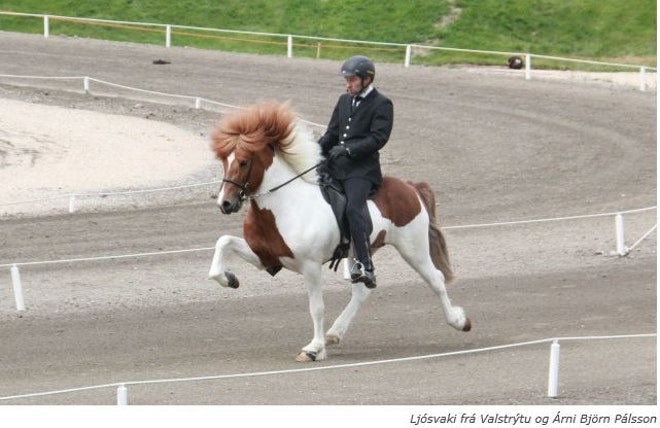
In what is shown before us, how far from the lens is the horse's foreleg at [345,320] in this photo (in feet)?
48.2

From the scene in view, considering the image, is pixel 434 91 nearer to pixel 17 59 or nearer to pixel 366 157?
pixel 17 59

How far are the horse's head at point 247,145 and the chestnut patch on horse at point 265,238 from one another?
0.30 meters

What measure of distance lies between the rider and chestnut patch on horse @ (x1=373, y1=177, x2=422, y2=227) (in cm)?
15

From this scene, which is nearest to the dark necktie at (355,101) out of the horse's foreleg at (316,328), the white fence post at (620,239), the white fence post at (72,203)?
the horse's foreleg at (316,328)

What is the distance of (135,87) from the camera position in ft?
121

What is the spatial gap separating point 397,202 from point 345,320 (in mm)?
1493

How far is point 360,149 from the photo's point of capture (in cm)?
1428

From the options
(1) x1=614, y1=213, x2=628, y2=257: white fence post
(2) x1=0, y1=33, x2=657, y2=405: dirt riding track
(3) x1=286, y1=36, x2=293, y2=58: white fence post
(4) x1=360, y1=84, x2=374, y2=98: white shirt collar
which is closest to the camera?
(2) x1=0, y1=33, x2=657, y2=405: dirt riding track

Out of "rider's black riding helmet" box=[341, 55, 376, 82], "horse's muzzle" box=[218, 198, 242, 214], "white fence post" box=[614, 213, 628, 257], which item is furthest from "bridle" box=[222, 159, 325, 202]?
"white fence post" box=[614, 213, 628, 257]

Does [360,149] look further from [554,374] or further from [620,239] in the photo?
[620,239]

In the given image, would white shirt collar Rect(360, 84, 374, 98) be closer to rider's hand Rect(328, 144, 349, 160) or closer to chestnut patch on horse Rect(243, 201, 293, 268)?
rider's hand Rect(328, 144, 349, 160)

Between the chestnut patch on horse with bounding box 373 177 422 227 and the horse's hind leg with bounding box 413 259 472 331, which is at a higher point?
the chestnut patch on horse with bounding box 373 177 422 227

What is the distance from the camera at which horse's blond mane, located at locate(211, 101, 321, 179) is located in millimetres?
13703

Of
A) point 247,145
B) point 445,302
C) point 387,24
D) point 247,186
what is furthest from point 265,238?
point 387,24
